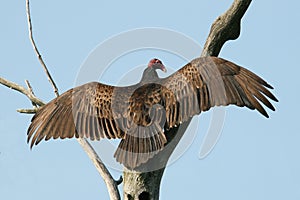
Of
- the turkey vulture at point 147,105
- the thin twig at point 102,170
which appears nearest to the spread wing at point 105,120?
the turkey vulture at point 147,105

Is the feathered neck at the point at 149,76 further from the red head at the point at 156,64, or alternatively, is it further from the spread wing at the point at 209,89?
the spread wing at the point at 209,89

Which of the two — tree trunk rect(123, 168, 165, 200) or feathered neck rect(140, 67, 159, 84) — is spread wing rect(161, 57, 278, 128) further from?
tree trunk rect(123, 168, 165, 200)

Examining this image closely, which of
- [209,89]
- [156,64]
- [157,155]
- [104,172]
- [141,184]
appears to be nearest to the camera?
[141,184]

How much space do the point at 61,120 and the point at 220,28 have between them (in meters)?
1.60

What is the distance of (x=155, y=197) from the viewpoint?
15.9 ft

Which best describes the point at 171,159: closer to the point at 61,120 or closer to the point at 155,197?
the point at 155,197

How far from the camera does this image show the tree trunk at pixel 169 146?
15.7 ft

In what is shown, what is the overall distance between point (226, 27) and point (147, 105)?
940 millimetres

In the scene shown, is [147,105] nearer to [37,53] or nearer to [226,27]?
[226,27]

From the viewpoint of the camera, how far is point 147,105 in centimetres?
520

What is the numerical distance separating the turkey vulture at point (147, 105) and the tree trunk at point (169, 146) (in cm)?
7

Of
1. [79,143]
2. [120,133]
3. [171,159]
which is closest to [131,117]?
[120,133]

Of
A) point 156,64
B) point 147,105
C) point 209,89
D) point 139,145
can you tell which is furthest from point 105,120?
point 156,64

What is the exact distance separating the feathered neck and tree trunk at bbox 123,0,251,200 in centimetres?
62
